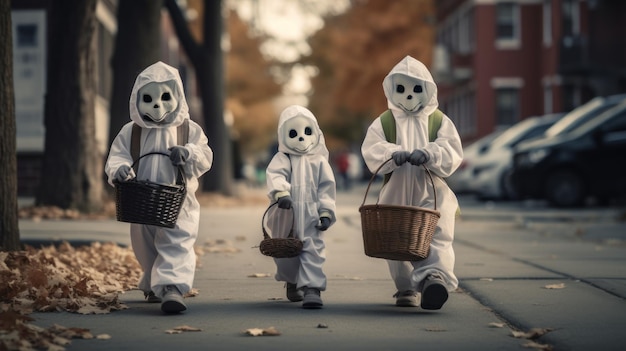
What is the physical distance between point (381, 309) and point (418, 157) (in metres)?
1.07

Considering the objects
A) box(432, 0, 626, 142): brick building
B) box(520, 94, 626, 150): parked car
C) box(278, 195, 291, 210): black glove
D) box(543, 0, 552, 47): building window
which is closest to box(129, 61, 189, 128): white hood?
box(278, 195, 291, 210): black glove

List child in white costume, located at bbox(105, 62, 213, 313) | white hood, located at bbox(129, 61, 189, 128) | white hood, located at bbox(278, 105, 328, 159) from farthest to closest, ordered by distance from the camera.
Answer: white hood, located at bbox(278, 105, 328, 159) → white hood, located at bbox(129, 61, 189, 128) → child in white costume, located at bbox(105, 62, 213, 313)

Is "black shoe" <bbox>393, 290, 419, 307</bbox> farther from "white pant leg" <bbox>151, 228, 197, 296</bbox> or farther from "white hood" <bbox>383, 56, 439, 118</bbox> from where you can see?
"white pant leg" <bbox>151, 228, 197, 296</bbox>

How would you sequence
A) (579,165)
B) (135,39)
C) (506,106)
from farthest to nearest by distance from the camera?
(506,106) → (579,165) → (135,39)

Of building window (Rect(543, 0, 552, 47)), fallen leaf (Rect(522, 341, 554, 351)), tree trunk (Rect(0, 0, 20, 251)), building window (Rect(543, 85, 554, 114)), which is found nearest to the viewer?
fallen leaf (Rect(522, 341, 554, 351))

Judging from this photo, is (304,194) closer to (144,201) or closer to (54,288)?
(144,201)

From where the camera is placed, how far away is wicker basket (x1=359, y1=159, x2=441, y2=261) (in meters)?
7.48

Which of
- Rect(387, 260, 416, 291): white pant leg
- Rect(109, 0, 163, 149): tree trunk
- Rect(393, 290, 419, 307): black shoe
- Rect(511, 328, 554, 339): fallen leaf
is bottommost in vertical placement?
Rect(511, 328, 554, 339): fallen leaf

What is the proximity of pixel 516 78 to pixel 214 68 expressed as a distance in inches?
767

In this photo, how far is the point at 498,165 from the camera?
85.8ft

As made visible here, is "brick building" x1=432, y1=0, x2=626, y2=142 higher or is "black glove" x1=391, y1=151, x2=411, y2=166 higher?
"brick building" x1=432, y1=0, x2=626, y2=142

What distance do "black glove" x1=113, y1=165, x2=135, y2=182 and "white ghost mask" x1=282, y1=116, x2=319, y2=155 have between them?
1.13m

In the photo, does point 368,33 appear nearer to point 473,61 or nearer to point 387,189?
point 473,61

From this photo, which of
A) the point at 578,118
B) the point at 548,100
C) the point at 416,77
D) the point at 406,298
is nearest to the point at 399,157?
the point at 416,77
